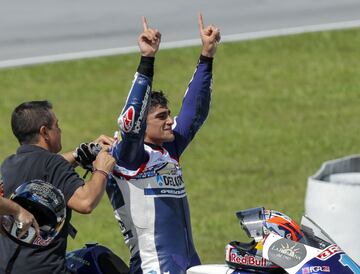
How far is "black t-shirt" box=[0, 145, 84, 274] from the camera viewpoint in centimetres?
682

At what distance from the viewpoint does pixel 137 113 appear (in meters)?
6.91

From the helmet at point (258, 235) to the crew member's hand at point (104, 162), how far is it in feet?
2.49

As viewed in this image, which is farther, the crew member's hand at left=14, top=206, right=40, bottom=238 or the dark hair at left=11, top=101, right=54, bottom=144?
the dark hair at left=11, top=101, right=54, bottom=144

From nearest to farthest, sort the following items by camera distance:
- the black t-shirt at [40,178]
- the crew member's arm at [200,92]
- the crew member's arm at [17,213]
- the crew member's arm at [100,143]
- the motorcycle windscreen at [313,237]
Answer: the crew member's arm at [17,213] → the motorcycle windscreen at [313,237] → the black t-shirt at [40,178] → the crew member's arm at [100,143] → the crew member's arm at [200,92]

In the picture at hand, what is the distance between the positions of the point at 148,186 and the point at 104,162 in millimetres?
357

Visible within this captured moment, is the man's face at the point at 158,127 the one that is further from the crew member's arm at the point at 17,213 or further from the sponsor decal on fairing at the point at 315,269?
the sponsor decal on fairing at the point at 315,269

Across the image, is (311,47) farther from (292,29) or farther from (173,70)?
(173,70)

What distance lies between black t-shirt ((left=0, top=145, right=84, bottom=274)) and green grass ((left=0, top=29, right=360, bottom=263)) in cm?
511

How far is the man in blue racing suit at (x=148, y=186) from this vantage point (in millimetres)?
6965

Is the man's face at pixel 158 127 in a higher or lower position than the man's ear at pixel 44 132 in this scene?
lower

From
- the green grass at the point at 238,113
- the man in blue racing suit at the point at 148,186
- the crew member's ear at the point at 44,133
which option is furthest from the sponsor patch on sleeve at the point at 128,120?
the green grass at the point at 238,113

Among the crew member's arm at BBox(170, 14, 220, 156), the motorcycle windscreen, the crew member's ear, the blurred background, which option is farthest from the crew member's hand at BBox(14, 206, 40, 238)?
the blurred background

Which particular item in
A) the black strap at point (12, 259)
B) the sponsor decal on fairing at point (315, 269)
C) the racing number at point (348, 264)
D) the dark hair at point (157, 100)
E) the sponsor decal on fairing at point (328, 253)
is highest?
the dark hair at point (157, 100)

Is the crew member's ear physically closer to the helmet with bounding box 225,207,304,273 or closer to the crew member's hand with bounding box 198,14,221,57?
the helmet with bounding box 225,207,304,273
